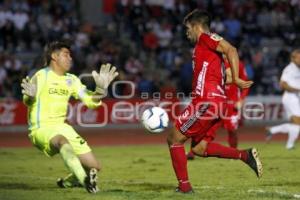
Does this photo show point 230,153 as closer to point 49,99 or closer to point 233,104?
point 49,99

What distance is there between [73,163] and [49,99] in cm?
121

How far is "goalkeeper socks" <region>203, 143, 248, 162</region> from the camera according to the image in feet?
33.7

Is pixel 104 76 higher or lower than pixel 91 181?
higher

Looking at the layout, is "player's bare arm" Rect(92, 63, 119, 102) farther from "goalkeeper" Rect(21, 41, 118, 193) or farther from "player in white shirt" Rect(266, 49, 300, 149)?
"player in white shirt" Rect(266, 49, 300, 149)

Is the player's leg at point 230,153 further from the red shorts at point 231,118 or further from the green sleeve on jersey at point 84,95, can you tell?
the red shorts at point 231,118

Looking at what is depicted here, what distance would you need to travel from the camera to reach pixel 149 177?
39.7ft

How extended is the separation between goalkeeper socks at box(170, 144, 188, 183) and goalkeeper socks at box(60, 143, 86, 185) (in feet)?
4.12

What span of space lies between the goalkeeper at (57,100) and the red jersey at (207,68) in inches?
43.4

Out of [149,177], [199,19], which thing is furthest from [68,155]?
[149,177]

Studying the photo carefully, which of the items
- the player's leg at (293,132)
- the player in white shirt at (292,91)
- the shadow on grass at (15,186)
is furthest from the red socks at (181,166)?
the player's leg at (293,132)

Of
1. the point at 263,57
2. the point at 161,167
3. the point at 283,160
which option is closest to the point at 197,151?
the point at 161,167

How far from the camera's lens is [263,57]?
88.2 feet

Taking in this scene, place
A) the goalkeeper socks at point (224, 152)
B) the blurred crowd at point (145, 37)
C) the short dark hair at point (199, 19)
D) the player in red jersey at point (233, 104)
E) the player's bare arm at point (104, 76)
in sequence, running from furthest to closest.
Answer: the blurred crowd at point (145, 37) → the player in red jersey at point (233, 104) → the goalkeeper socks at point (224, 152) → the player's bare arm at point (104, 76) → the short dark hair at point (199, 19)

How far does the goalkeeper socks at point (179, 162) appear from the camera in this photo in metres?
9.80
